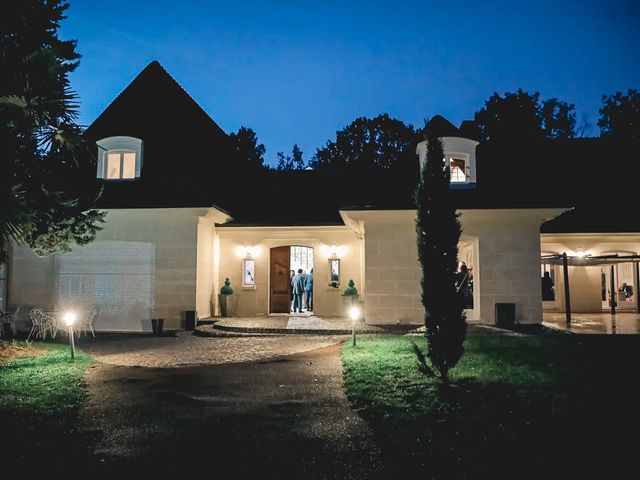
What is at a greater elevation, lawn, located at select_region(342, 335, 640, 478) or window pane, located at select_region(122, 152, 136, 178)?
window pane, located at select_region(122, 152, 136, 178)

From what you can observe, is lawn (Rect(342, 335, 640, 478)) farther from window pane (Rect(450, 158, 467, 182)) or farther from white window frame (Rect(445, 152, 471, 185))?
window pane (Rect(450, 158, 467, 182))

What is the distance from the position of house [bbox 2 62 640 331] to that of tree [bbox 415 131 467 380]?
14.4 feet

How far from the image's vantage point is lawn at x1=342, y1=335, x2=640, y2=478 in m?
4.01

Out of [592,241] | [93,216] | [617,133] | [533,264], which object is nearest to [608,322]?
[533,264]

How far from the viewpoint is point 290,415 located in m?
5.37

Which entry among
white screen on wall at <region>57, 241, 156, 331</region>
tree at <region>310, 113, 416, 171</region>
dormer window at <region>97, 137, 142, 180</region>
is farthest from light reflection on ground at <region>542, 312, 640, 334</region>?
tree at <region>310, 113, 416, 171</region>

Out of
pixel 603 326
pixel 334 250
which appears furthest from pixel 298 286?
pixel 603 326

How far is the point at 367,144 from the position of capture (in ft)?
116

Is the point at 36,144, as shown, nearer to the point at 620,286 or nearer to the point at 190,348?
the point at 190,348

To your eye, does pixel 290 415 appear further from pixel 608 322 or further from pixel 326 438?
pixel 608 322

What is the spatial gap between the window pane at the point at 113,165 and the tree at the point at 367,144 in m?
21.1

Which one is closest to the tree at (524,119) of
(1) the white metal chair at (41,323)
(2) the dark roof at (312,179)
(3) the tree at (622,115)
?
(3) the tree at (622,115)

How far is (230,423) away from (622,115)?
33.0m

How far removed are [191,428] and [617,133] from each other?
3136 centimetres
